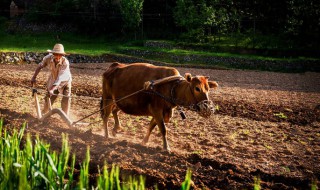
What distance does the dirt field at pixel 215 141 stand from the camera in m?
5.78

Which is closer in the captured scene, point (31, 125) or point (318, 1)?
point (31, 125)

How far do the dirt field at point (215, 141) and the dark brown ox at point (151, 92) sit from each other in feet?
1.40

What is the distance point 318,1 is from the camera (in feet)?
102

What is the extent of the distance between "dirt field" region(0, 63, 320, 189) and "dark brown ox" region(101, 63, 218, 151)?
427 mm

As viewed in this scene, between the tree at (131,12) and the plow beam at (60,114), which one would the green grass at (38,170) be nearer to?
the plow beam at (60,114)

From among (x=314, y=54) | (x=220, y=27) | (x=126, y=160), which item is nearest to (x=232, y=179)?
(x=126, y=160)

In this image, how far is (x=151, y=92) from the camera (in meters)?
6.91

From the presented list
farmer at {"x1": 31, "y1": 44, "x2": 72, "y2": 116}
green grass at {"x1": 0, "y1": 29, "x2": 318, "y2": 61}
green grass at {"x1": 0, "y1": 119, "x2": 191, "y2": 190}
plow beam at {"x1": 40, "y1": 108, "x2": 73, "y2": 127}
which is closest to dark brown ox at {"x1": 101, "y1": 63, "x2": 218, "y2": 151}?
plow beam at {"x1": 40, "y1": 108, "x2": 73, "y2": 127}

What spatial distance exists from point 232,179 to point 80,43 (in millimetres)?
35133

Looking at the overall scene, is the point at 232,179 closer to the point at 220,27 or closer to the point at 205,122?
the point at 205,122

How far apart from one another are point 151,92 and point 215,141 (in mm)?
2106

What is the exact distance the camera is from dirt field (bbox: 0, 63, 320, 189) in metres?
5.78

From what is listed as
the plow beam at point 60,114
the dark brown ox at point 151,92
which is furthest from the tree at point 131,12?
the plow beam at point 60,114

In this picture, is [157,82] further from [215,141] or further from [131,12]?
[131,12]
